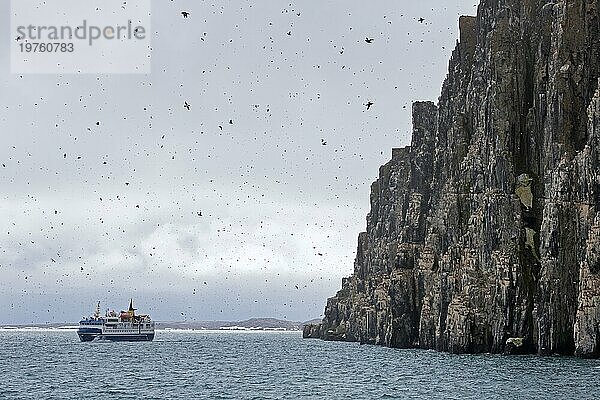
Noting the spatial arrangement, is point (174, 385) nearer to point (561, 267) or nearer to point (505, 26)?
point (561, 267)

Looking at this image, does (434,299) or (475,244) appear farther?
(434,299)

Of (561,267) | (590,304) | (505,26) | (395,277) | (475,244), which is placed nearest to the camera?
(590,304)

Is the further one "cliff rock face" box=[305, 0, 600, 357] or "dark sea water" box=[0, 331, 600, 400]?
"cliff rock face" box=[305, 0, 600, 357]

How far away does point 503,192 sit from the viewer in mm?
115750

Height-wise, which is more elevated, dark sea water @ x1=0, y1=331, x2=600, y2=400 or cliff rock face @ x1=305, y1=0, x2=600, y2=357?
cliff rock face @ x1=305, y1=0, x2=600, y2=357

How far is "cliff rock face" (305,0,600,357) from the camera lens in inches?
3888

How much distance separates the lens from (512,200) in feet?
376

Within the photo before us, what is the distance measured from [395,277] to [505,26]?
38652 mm

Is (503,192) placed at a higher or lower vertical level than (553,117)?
lower

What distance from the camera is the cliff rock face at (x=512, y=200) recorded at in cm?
9875

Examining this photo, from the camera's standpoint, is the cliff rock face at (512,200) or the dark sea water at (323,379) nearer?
the dark sea water at (323,379)

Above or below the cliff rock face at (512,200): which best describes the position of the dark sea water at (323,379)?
below

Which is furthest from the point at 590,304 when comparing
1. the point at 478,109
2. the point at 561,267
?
the point at 478,109

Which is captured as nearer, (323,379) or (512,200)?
(323,379)
